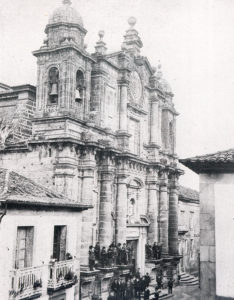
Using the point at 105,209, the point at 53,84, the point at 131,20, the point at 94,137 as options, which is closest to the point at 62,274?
the point at 105,209

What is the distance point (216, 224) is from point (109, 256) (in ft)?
33.4

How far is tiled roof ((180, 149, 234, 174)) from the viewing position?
487 inches

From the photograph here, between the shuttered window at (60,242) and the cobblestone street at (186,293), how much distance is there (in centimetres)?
1108

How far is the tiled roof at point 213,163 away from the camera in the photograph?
12367 mm

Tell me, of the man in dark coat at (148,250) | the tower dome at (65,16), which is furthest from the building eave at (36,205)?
the man in dark coat at (148,250)

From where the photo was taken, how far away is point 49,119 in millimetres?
20453

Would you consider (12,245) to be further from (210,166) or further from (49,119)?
(49,119)

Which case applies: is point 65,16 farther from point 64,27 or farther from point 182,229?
point 182,229

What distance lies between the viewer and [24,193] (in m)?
14.2

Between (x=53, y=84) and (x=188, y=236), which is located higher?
(x=53, y=84)

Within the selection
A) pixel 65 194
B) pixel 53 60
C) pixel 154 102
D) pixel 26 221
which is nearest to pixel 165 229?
pixel 154 102

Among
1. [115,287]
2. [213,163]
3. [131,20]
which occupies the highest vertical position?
[131,20]

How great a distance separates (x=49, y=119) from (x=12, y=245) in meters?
8.66

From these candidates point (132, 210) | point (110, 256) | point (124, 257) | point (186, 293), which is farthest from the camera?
point (186, 293)
